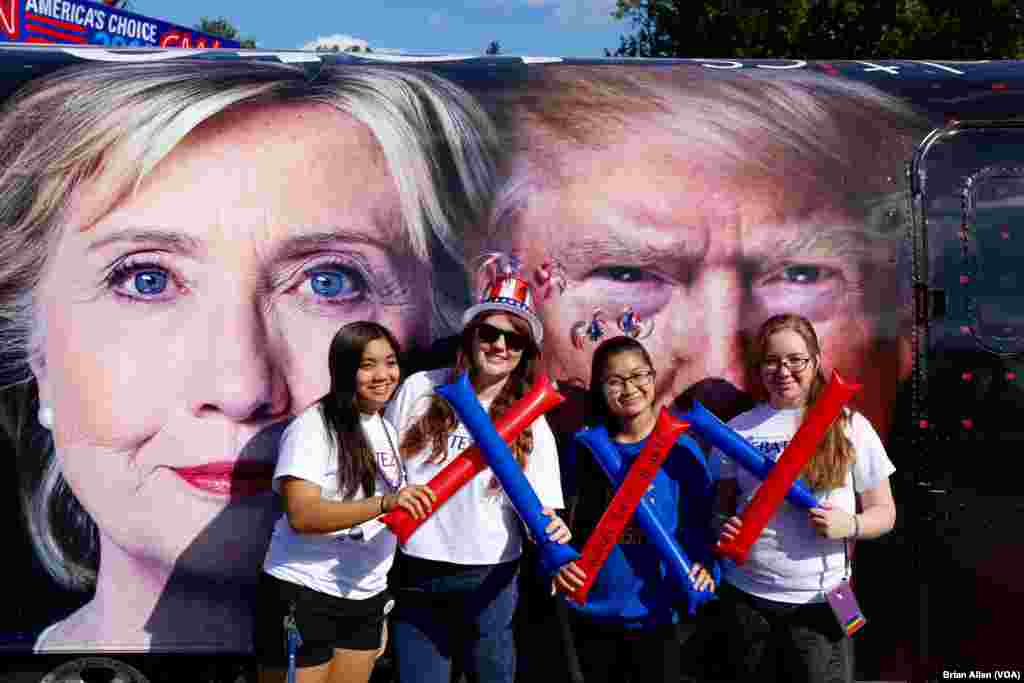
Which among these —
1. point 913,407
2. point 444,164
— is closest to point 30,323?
point 444,164

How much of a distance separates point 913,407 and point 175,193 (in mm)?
2792

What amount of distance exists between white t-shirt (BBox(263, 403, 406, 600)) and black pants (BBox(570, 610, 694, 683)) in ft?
2.37

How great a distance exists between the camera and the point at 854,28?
53.6ft

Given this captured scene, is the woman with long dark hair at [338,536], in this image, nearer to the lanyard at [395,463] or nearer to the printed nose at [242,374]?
the lanyard at [395,463]

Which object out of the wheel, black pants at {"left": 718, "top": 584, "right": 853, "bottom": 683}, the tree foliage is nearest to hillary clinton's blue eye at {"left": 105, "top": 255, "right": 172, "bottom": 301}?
the wheel

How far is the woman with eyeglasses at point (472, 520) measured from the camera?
326cm

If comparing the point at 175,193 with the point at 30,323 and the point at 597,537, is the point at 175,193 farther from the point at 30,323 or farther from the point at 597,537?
the point at 597,537

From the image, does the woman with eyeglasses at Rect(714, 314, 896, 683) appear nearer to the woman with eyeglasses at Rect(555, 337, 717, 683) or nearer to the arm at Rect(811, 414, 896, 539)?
the arm at Rect(811, 414, 896, 539)

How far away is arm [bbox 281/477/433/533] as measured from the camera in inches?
119

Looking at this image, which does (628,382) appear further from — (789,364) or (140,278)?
(140,278)

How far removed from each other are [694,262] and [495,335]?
0.81m

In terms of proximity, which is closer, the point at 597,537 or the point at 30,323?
the point at 597,537

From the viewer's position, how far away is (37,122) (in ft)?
12.0

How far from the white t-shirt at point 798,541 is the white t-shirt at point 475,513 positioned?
0.67 m
